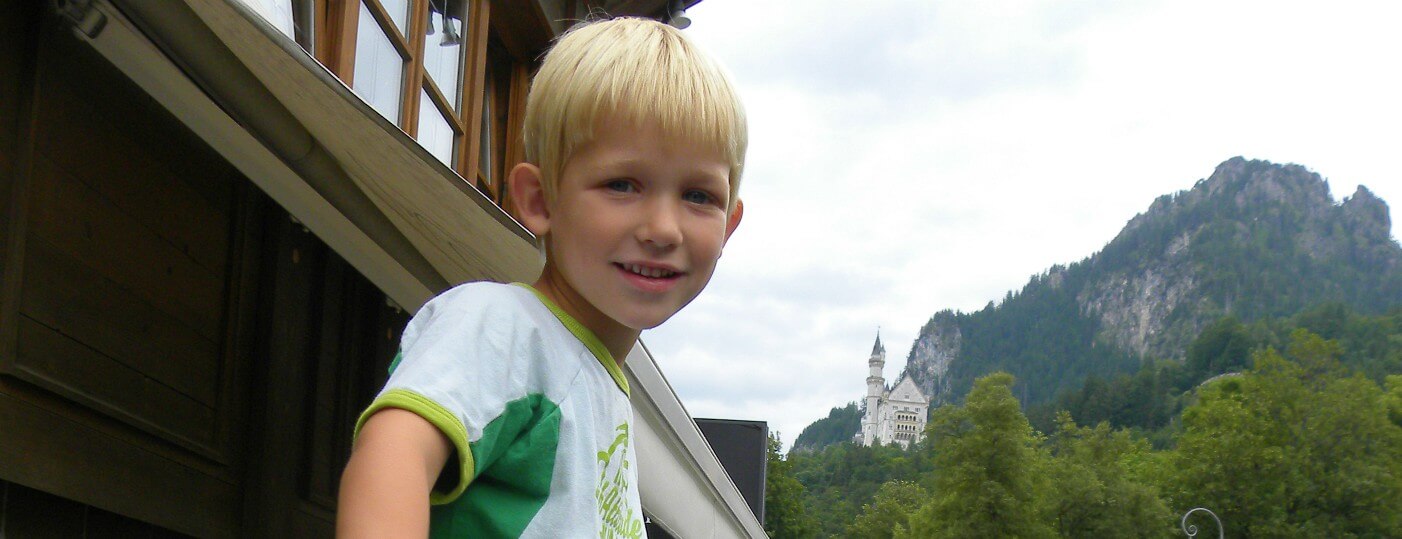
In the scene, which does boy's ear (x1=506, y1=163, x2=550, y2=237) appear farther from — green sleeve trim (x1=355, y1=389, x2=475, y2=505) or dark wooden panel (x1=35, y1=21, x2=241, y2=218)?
dark wooden panel (x1=35, y1=21, x2=241, y2=218)

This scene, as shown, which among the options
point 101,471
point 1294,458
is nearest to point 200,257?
point 101,471

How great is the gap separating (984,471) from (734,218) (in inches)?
1597

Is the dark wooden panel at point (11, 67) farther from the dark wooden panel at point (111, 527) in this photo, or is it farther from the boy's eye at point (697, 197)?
the boy's eye at point (697, 197)

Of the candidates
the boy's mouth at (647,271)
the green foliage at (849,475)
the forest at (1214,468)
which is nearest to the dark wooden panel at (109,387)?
the boy's mouth at (647,271)

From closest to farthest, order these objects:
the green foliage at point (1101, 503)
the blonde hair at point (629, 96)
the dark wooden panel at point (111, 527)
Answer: the blonde hair at point (629, 96)
the dark wooden panel at point (111, 527)
the green foliage at point (1101, 503)

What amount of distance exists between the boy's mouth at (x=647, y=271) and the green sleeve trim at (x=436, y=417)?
0.24 metres

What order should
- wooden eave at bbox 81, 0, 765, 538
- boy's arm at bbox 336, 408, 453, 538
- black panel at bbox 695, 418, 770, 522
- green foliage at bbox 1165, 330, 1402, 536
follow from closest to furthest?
boy's arm at bbox 336, 408, 453, 538
wooden eave at bbox 81, 0, 765, 538
black panel at bbox 695, 418, 770, 522
green foliage at bbox 1165, 330, 1402, 536

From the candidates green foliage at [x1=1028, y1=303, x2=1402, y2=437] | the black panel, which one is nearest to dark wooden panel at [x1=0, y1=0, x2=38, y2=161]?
the black panel

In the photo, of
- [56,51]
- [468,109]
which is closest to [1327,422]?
[468,109]

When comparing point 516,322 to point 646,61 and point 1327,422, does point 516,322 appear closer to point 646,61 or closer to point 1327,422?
point 646,61

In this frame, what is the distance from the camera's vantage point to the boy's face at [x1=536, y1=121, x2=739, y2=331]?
1.21 meters

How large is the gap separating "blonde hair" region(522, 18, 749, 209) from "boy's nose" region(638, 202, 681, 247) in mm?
61

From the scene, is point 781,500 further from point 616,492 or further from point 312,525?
point 616,492

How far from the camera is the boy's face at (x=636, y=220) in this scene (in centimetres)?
121
